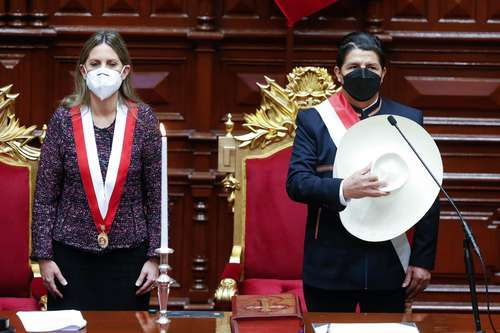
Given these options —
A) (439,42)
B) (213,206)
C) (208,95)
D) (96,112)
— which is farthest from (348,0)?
(96,112)

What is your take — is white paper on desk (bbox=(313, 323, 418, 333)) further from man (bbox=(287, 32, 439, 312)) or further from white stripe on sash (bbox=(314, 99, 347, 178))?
white stripe on sash (bbox=(314, 99, 347, 178))

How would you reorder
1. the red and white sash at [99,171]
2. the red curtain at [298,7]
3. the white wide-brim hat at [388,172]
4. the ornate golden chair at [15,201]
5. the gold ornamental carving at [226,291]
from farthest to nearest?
the red curtain at [298,7] → the ornate golden chair at [15,201] → the gold ornamental carving at [226,291] → the red and white sash at [99,171] → the white wide-brim hat at [388,172]

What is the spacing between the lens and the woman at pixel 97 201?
3340 millimetres

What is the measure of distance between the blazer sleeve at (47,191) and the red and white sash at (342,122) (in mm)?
871

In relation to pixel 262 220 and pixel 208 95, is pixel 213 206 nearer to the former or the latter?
pixel 208 95

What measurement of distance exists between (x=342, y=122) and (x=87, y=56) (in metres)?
0.91

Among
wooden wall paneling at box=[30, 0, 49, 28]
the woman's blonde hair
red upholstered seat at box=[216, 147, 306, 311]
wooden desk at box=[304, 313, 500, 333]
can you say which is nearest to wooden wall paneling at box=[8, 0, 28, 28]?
wooden wall paneling at box=[30, 0, 49, 28]

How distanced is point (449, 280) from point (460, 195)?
15.5 inches

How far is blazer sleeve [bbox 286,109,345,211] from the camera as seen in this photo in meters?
2.93

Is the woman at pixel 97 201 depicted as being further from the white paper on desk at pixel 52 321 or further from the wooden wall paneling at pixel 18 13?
the wooden wall paneling at pixel 18 13

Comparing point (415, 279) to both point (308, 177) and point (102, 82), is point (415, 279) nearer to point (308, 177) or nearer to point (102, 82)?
point (308, 177)

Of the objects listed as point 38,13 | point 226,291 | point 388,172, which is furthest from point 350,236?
point 38,13

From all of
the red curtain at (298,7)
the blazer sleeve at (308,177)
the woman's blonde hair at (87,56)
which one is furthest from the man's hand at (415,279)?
the red curtain at (298,7)

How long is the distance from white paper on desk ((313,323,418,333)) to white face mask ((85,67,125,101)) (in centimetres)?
114
